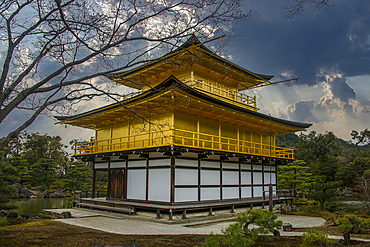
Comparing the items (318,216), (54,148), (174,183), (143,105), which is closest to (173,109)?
(143,105)

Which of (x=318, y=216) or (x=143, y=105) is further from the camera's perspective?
(x=318, y=216)

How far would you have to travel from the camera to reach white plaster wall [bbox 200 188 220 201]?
627 inches

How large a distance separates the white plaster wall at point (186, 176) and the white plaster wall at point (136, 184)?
2641 millimetres

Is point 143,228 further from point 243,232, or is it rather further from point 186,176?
point 243,232

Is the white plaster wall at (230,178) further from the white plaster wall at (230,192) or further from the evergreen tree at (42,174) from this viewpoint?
the evergreen tree at (42,174)

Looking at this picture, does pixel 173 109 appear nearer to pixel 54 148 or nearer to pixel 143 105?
pixel 143 105

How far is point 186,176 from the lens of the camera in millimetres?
15180

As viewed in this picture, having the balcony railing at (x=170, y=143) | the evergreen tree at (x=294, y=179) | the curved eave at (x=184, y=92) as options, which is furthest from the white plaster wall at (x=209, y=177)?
the evergreen tree at (x=294, y=179)

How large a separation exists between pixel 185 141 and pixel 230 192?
17.1 feet

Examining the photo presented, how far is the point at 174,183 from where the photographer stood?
1445cm

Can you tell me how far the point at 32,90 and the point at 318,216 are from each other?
18826 mm

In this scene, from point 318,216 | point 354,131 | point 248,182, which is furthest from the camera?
point 354,131

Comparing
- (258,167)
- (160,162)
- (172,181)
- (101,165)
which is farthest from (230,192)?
(101,165)

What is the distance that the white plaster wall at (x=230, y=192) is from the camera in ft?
57.3
